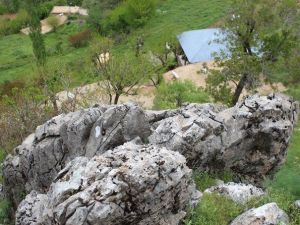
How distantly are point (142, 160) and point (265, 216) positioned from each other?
163 inches

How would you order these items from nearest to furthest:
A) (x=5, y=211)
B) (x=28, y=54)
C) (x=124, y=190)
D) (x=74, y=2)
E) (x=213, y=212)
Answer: (x=124, y=190)
(x=213, y=212)
(x=5, y=211)
(x=28, y=54)
(x=74, y=2)

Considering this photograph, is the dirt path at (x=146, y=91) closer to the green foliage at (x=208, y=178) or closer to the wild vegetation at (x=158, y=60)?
the wild vegetation at (x=158, y=60)

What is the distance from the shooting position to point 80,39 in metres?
71.2

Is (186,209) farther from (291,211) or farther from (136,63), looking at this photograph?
(136,63)

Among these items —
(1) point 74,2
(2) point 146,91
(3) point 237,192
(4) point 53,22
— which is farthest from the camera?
(1) point 74,2

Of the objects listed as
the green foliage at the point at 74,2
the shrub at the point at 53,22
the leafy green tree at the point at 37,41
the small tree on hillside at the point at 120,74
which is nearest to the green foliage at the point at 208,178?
the small tree on hillside at the point at 120,74

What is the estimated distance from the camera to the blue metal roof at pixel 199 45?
54500 mm

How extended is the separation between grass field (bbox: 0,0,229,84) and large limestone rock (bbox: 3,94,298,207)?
3724 centimetres

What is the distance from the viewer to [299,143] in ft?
109

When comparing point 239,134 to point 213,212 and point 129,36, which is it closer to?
point 213,212

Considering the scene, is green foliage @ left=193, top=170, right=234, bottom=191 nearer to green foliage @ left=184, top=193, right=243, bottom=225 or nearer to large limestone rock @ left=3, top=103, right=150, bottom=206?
green foliage @ left=184, top=193, right=243, bottom=225

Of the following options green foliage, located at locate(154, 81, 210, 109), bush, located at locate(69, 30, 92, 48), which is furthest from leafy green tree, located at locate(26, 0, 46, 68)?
green foliage, located at locate(154, 81, 210, 109)

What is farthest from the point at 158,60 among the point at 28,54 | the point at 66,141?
the point at 66,141

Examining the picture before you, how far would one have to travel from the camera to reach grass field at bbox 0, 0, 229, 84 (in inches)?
2559
